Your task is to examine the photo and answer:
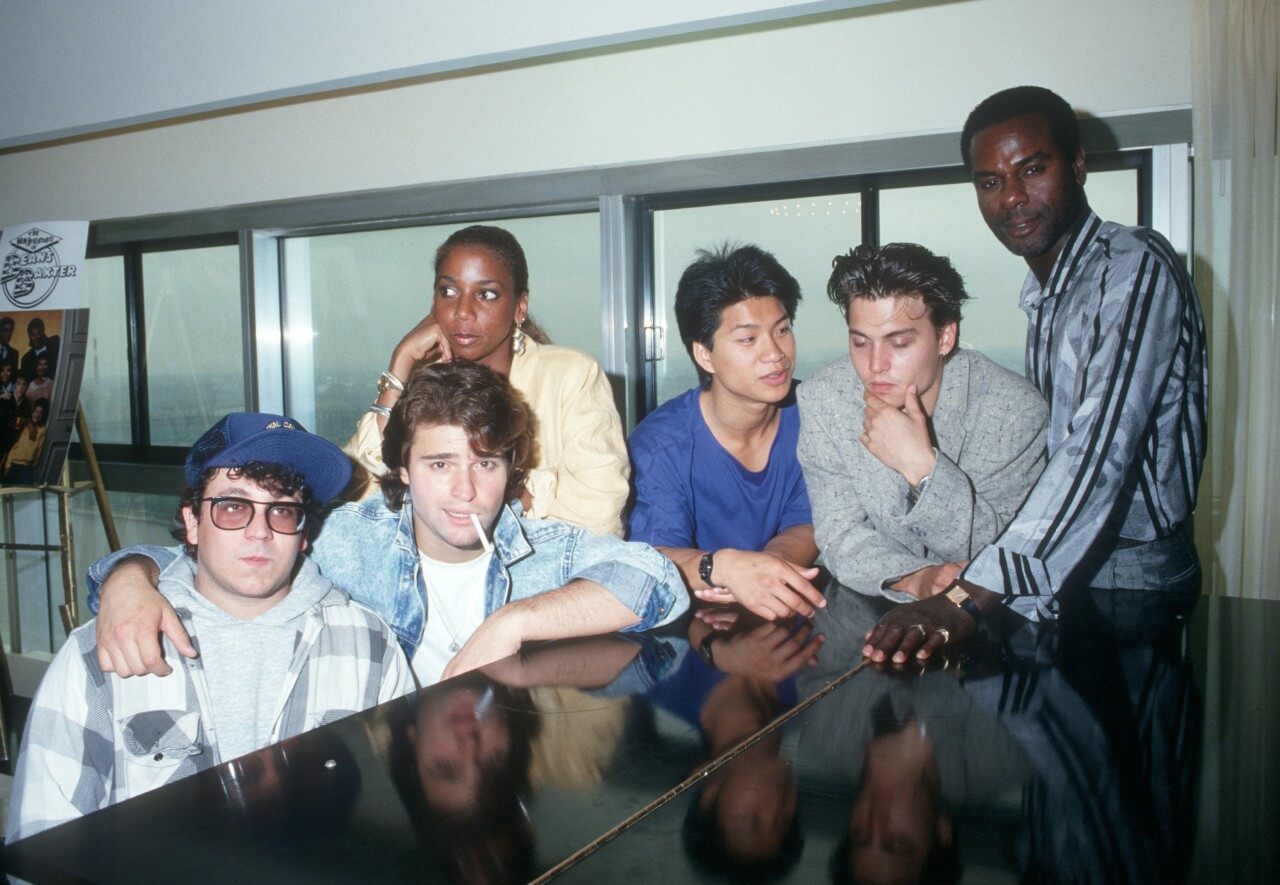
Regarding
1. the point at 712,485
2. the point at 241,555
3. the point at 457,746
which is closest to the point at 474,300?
the point at 712,485

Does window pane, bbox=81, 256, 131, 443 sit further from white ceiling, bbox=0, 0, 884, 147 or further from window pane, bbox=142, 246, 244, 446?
white ceiling, bbox=0, 0, 884, 147

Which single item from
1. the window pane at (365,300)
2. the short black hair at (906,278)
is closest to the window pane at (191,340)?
the window pane at (365,300)

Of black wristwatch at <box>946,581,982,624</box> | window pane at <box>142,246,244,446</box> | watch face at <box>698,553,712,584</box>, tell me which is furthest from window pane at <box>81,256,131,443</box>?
black wristwatch at <box>946,581,982,624</box>

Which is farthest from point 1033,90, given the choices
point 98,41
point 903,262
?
point 98,41

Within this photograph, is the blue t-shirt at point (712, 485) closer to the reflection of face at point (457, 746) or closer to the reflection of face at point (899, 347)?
the reflection of face at point (899, 347)

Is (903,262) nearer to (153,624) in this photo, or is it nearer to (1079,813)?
(1079,813)

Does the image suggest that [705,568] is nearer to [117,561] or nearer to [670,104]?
[117,561]

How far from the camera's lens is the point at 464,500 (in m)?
1.74

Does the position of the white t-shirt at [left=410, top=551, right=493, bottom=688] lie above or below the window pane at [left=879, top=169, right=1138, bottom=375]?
below

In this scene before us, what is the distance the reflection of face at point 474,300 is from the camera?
2.27 meters

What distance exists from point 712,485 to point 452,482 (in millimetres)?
679

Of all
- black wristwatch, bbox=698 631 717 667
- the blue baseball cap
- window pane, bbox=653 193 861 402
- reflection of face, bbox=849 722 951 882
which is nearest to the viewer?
reflection of face, bbox=849 722 951 882

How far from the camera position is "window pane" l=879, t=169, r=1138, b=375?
9.39 feet

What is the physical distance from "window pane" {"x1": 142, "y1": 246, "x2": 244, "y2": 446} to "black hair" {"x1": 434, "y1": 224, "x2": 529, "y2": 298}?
2082 millimetres
